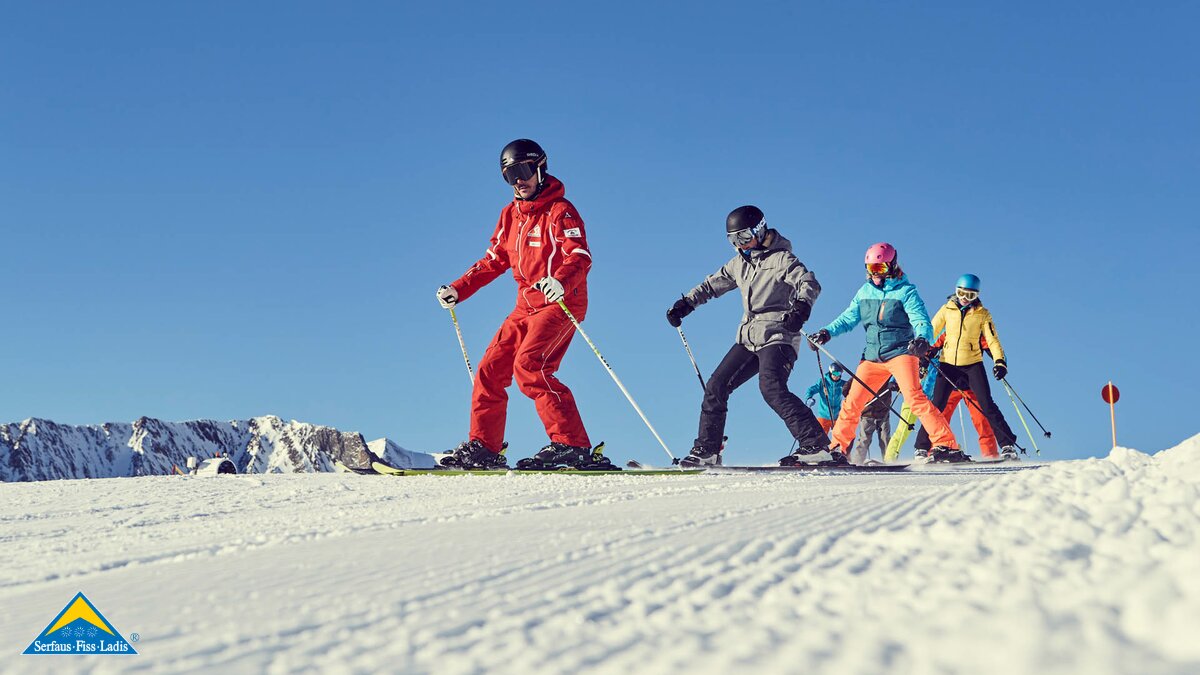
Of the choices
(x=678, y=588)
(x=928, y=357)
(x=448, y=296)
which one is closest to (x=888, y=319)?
(x=928, y=357)

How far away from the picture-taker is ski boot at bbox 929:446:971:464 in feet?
27.7

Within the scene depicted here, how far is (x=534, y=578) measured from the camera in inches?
68.9

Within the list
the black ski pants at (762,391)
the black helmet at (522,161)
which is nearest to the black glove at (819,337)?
the black ski pants at (762,391)

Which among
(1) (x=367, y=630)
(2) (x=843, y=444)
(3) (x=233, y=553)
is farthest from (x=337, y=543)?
(2) (x=843, y=444)

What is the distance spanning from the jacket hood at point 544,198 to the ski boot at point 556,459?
1.80 meters

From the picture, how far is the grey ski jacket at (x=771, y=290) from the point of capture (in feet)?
23.1

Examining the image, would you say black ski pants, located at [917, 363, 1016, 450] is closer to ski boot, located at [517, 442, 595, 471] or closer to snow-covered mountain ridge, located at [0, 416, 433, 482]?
ski boot, located at [517, 442, 595, 471]

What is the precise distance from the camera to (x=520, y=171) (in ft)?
22.5

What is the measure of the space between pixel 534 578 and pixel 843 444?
22.5 feet

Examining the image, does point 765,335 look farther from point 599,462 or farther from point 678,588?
point 678,588

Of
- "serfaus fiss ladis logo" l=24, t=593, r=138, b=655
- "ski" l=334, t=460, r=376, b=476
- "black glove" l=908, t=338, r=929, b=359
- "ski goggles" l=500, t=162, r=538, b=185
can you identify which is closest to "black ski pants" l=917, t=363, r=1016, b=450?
"black glove" l=908, t=338, r=929, b=359

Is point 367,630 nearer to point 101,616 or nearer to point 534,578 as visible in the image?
point 534,578

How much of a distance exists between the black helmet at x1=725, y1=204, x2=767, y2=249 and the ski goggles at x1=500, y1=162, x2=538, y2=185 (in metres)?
1.67

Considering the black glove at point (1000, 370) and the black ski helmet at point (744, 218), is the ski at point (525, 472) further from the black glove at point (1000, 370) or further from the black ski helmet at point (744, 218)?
the black glove at point (1000, 370)
